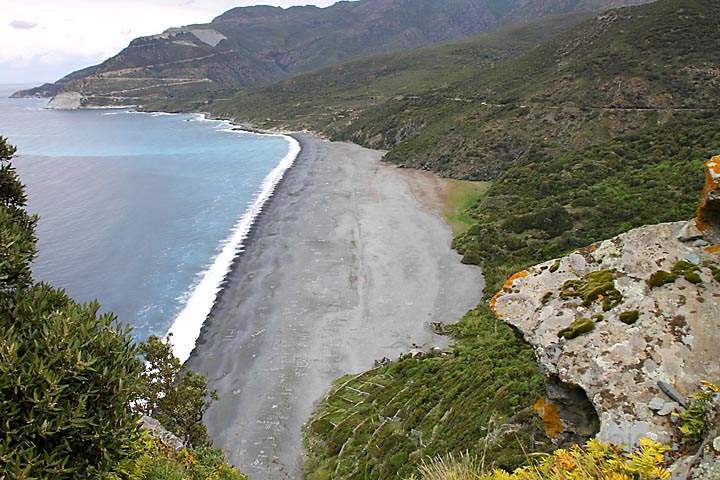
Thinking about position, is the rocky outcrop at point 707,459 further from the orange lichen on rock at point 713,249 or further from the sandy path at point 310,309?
the sandy path at point 310,309

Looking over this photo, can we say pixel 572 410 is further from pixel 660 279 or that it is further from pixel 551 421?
pixel 660 279

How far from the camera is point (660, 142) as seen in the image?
4850cm

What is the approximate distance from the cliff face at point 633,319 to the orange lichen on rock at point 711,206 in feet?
0.05

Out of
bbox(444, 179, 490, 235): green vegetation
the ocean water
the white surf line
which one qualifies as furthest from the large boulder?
bbox(444, 179, 490, 235): green vegetation

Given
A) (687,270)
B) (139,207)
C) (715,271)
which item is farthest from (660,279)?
(139,207)

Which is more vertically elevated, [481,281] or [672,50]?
[672,50]

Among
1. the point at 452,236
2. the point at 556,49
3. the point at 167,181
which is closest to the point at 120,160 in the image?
the point at 167,181

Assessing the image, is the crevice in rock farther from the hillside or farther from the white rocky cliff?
the hillside

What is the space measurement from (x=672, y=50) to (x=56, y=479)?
78.4 meters

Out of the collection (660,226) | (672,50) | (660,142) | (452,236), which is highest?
(660,226)

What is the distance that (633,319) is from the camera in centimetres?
790

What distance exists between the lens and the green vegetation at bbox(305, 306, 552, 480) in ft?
38.2

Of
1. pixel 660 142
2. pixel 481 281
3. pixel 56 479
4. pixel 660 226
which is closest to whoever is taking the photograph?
pixel 56 479

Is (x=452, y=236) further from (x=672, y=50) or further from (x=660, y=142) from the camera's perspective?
(x=672, y=50)
